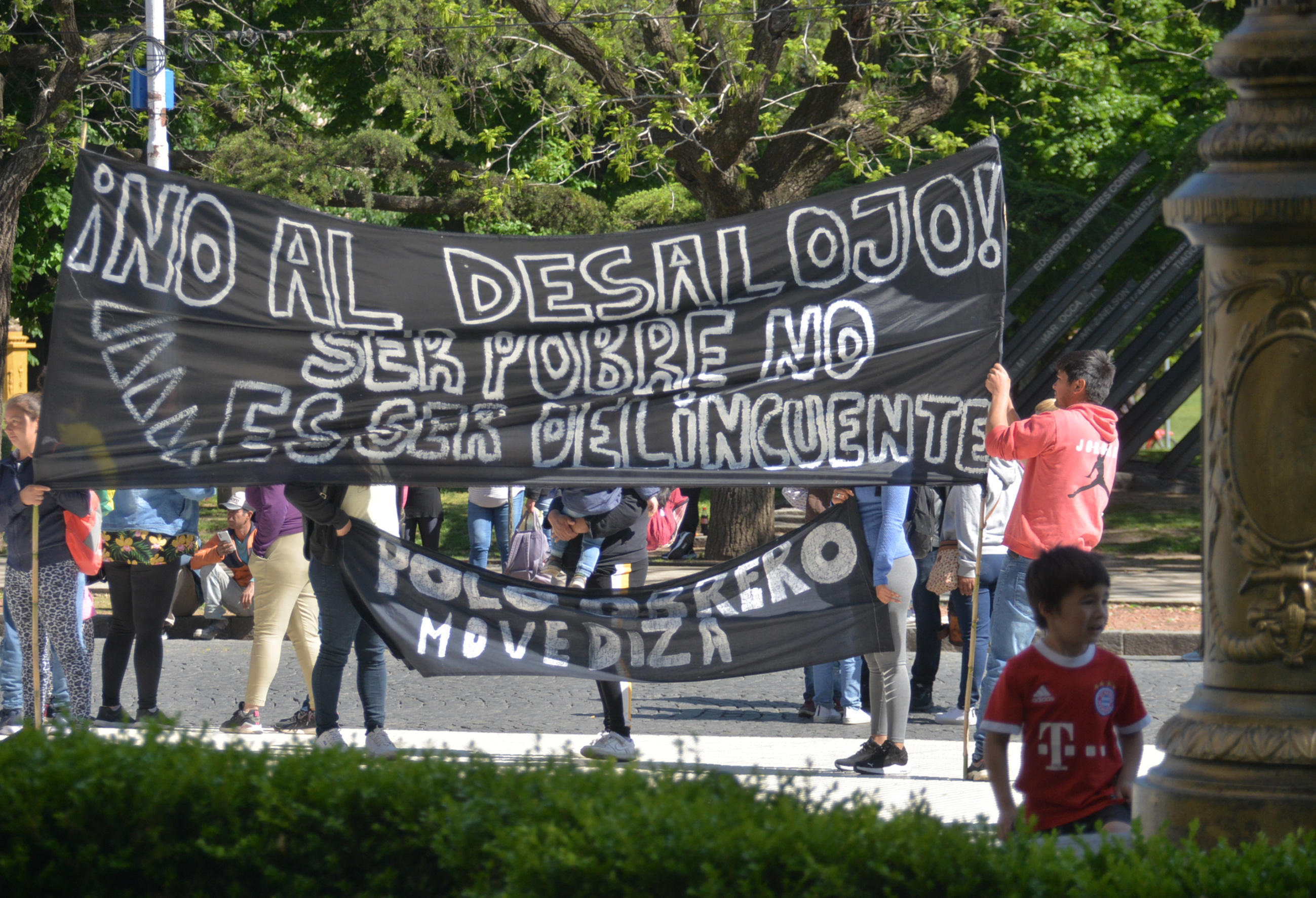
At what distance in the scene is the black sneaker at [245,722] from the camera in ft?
25.9

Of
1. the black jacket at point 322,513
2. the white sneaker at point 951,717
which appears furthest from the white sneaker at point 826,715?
the black jacket at point 322,513

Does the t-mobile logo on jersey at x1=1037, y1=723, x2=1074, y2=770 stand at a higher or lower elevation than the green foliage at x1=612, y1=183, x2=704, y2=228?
lower

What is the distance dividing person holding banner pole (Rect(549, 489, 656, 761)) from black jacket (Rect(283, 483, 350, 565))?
105 cm

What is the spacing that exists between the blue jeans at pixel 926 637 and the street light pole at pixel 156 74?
1003 cm

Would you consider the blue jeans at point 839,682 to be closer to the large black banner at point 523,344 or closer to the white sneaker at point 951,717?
the white sneaker at point 951,717

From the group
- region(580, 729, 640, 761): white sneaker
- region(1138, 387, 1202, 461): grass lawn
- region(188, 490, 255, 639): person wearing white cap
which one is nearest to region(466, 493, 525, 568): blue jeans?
region(188, 490, 255, 639): person wearing white cap

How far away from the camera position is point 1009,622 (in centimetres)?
719

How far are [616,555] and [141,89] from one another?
11.8m

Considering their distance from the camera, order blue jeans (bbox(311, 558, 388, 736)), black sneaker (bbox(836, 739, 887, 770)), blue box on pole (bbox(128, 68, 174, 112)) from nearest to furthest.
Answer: blue jeans (bbox(311, 558, 388, 736)), black sneaker (bbox(836, 739, 887, 770)), blue box on pole (bbox(128, 68, 174, 112))

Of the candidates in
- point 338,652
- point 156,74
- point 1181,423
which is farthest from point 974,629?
point 1181,423

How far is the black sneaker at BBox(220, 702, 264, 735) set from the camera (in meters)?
7.90

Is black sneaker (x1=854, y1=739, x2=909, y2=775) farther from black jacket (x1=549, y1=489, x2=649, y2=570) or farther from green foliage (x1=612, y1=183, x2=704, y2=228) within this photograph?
green foliage (x1=612, y1=183, x2=704, y2=228)

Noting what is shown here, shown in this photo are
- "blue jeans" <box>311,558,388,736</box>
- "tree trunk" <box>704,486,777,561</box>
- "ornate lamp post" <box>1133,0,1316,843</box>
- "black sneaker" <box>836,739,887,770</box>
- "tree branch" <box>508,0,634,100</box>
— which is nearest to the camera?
"ornate lamp post" <box>1133,0,1316,843</box>

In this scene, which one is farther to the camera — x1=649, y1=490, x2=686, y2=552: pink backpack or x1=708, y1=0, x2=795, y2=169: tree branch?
x1=649, y1=490, x2=686, y2=552: pink backpack
